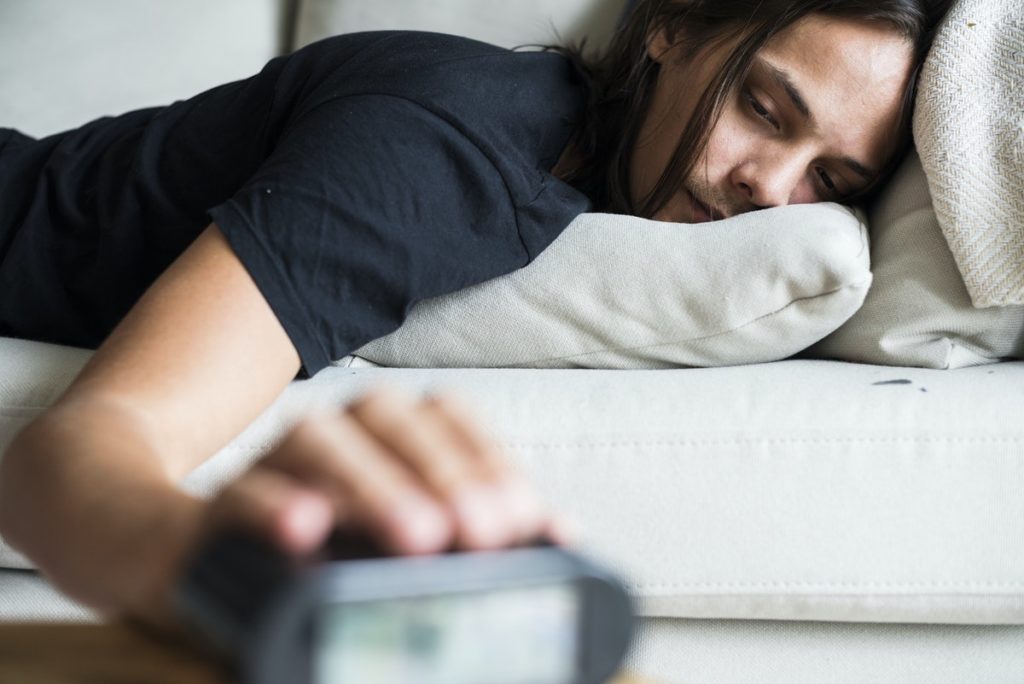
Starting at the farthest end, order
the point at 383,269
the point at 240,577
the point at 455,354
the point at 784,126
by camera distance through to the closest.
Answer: the point at 784,126
the point at 455,354
the point at 383,269
the point at 240,577

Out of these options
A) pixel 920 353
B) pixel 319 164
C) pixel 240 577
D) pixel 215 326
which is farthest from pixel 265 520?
pixel 920 353

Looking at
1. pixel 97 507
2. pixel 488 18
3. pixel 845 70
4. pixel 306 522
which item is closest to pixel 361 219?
pixel 97 507

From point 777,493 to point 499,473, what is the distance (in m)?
0.44

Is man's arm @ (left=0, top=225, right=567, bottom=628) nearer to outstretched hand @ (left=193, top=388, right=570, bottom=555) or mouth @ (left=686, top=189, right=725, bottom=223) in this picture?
outstretched hand @ (left=193, top=388, right=570, bottom=555)

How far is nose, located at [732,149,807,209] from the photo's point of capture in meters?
0.94

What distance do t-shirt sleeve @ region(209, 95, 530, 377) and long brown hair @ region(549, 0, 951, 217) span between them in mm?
255

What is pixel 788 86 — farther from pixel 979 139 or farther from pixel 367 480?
pixel 367 480

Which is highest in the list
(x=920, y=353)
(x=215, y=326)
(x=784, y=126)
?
(x=215, y=326)

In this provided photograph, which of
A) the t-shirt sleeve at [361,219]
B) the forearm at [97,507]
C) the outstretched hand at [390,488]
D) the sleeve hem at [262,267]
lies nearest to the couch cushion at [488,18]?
the t-shirt sleeve at [361,219]

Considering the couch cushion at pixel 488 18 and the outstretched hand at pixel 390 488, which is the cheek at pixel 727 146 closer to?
the couch cushion at pixel 488 18

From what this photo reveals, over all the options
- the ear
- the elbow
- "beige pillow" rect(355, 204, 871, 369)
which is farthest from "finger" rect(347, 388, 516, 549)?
the ear

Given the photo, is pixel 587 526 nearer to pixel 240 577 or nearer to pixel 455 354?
pixel 455 354

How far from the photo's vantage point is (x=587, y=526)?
701 millimetres

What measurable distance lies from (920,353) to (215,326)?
23.1 inches
